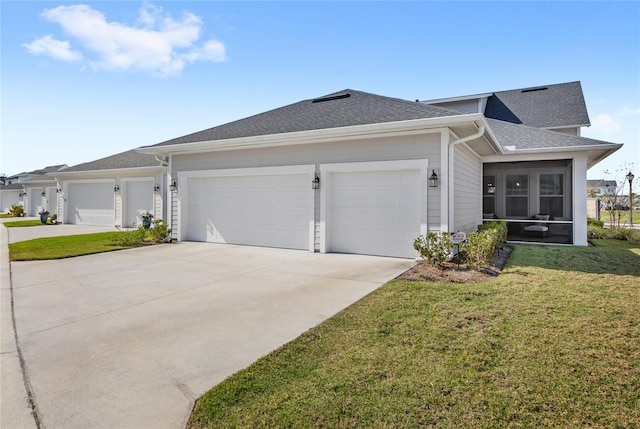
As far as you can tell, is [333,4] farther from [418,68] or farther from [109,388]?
[109,388]

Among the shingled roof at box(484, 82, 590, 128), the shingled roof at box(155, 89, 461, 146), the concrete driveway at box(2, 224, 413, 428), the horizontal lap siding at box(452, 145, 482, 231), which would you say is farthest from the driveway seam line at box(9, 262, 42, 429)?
the shingled roof at box(484, 82, 590, 128)

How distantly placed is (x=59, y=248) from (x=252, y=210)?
558 centimetres

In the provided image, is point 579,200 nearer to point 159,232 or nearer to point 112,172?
point 159,232

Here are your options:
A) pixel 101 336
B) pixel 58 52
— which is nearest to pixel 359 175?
pixel 101 336

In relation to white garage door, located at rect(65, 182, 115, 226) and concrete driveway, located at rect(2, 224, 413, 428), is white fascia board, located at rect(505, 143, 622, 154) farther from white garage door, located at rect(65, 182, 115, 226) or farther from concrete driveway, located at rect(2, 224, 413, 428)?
white garage door, located at rect(65, 182, 115, 226)

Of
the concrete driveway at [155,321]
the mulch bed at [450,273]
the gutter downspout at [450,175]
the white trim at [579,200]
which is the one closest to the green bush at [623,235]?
the white trim at [579,200]

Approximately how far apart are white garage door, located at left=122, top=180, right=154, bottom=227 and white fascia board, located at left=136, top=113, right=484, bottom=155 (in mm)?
5432

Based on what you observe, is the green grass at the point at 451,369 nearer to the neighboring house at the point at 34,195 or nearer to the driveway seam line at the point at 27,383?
the driveway seam line at the point at 27,383

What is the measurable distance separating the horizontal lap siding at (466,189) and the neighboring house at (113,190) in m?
11.7

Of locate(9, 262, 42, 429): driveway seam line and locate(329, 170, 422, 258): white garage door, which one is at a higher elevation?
locate(329, 170, 422, 258): white garage door

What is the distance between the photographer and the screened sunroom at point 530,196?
12742 millimetres

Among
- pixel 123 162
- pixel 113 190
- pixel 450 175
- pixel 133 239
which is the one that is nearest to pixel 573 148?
pixel 450 175

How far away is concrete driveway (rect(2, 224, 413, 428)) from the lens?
2.39m

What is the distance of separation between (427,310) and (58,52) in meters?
11.2
